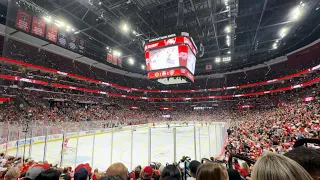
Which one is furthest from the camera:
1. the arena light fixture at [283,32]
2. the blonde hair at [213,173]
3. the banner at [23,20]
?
the arena light fixture at [283,32]

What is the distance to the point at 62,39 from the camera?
16625mm

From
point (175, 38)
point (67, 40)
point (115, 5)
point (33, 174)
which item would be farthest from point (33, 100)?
point (33, 174)

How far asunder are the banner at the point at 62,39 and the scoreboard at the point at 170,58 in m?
10.6

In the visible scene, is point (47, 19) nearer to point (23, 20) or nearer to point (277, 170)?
point (23, 20)

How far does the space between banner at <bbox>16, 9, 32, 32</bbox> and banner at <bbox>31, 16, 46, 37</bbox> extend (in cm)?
46

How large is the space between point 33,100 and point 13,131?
14.1m

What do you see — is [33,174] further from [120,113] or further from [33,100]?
[120,113]

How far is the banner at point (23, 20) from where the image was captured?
12636mm

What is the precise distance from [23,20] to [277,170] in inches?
688

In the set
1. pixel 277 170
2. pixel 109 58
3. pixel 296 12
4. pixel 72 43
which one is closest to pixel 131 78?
pixel 109 58

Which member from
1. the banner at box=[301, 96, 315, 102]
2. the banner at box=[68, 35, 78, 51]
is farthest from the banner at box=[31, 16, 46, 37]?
the banner at box=[301, 96, 315, 102]

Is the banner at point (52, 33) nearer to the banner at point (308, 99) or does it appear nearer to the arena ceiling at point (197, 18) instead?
the arena ceiling at point (197, 18)

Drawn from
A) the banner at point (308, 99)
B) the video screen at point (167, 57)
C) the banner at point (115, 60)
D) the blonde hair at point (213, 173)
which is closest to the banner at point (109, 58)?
the banner at point (115, 60)

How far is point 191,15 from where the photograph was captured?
13.6 m
